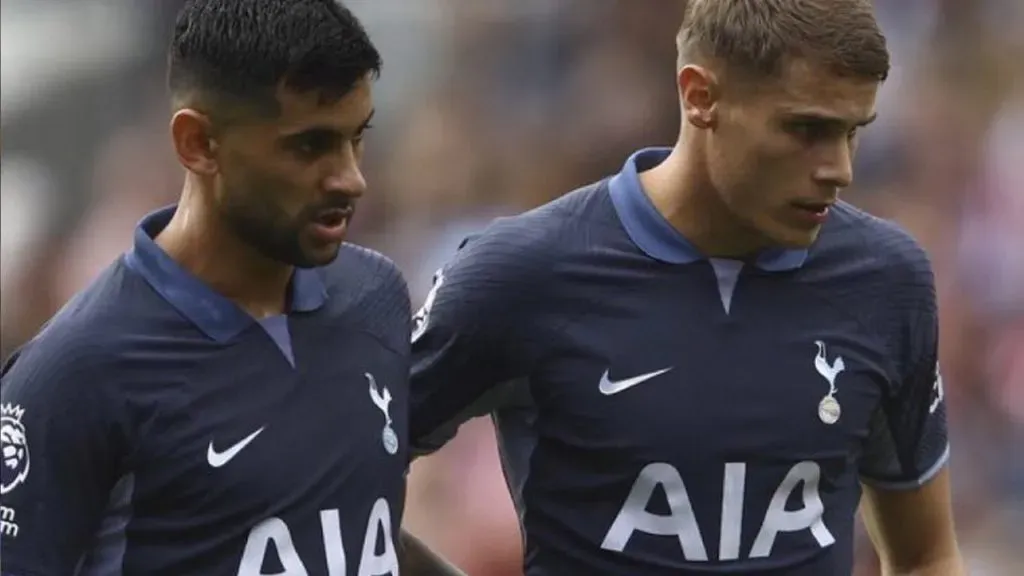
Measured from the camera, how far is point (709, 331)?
9.71 feet

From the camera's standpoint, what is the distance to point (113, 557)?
2.56 metres

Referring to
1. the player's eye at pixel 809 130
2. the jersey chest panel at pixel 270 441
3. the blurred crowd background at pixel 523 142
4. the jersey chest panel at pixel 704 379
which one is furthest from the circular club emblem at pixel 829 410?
the blurred crowd background at pixel 523 142

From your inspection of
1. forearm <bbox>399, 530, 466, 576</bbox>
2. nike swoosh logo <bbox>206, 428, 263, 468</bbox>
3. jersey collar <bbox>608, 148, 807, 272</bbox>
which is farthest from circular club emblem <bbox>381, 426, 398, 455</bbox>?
jersey collar <bbox>608, 148, 807, 272</bbox>

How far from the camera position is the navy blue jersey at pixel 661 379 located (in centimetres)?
291

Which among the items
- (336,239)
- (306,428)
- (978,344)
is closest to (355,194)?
(336,239)

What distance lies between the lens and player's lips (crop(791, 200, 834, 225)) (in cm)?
283

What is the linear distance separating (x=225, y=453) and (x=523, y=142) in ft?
10.2

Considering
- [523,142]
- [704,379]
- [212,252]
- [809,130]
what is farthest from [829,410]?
[523,142]

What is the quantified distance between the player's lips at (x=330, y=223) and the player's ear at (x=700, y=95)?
58 centimetres

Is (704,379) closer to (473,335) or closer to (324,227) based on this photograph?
(473,335)

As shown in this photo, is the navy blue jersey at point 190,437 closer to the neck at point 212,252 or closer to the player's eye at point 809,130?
the neck at point 212,252

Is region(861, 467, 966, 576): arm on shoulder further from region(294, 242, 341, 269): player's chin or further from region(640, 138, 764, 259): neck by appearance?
region(294, 242, 341, 269): player's chin

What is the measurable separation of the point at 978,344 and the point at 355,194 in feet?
9.75

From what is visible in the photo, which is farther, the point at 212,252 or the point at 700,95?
the point at 700,95
